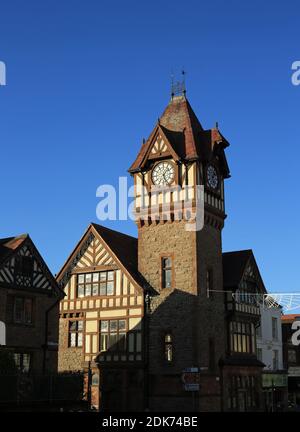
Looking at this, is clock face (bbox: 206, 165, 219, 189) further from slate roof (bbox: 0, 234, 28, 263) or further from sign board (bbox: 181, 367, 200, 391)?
slate roof (bbox: 0, 234, 28, 263)

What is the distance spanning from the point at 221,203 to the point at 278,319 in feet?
62.8

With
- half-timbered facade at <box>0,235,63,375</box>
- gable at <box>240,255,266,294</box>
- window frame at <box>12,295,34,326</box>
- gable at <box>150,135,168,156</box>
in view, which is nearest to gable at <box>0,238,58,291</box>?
half-timbered facade at <box>0,235,63,375</box>

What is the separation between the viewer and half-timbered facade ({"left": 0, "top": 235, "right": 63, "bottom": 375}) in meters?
29.0

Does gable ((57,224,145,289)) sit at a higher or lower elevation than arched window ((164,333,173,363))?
higher

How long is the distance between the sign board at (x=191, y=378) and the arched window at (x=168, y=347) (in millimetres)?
1552

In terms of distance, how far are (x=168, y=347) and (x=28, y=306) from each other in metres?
9.09

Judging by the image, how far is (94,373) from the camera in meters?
36.6

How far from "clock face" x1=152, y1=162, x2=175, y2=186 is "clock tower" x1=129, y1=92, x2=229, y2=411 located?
2.5 inches

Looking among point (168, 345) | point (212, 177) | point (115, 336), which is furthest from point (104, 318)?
point (212, 177)

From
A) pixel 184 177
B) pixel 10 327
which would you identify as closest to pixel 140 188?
pixel 184 177

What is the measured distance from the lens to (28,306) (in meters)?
30.4

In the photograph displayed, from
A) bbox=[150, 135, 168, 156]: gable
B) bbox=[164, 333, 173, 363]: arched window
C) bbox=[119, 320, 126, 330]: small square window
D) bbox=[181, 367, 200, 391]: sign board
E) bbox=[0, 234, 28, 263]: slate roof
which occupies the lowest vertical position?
bbox=[181, 367, 200, 391]: sign board

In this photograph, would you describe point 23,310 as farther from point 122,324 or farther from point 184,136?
point 184,136

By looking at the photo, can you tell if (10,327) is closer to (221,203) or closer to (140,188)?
(140,188)
